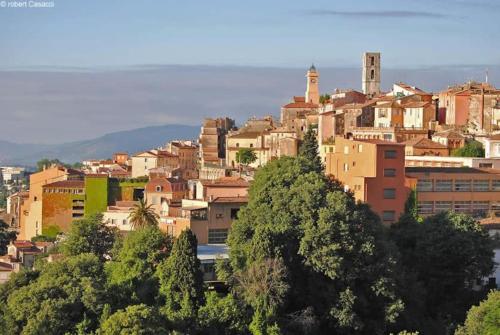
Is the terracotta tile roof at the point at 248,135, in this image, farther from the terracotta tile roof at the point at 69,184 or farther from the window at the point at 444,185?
the window at the point at 444,185

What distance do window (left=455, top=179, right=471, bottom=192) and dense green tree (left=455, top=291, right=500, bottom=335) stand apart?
11.0 meters

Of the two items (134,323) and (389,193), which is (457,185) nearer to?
(389,193)

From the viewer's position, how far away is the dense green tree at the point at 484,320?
3234cm

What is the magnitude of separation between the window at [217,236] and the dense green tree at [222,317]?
7.78 meters

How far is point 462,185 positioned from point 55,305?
17439 mm

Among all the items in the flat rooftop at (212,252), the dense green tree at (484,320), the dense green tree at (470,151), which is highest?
the dense green tree at (470,151)

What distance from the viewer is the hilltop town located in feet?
133

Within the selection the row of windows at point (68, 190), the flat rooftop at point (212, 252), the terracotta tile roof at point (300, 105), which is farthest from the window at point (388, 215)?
the terracotta tile roof at point (300, 105)

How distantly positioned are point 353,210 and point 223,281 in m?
4.12

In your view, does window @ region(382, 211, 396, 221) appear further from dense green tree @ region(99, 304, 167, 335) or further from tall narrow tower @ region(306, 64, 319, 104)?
tall narrow tower @ region(306, 64, 319, 104)

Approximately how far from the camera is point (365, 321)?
110 feet

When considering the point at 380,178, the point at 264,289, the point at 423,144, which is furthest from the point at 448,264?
the point at 423,144

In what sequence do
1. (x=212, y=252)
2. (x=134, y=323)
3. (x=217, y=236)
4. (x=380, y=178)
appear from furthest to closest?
(x=380, y=178) → (x=217, y=236) → (x=212, y=252) → (x=134, y=323)

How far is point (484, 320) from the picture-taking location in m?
32.6
